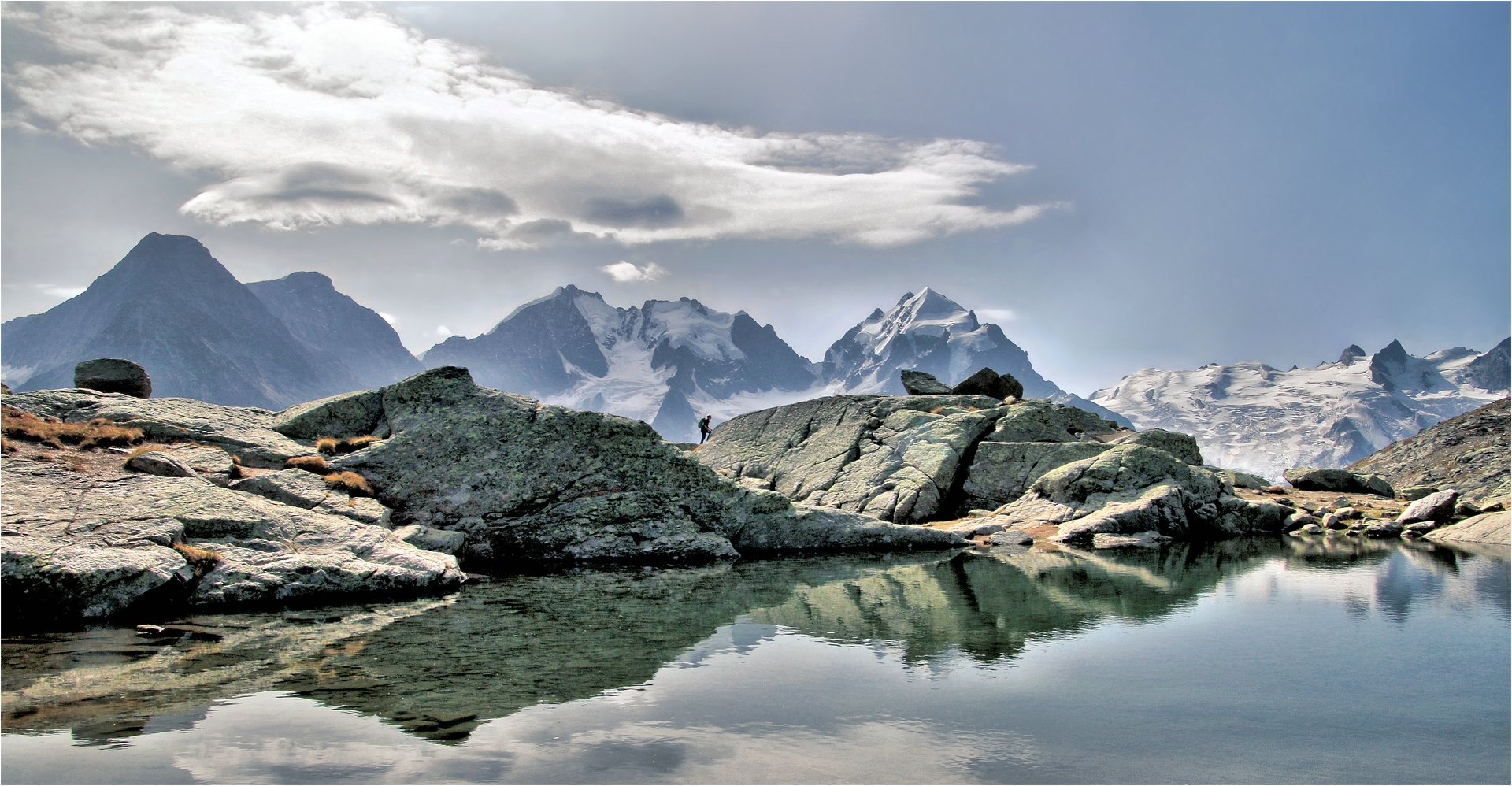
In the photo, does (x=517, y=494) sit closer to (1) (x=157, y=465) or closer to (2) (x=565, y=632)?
(1) (x=157, y=465)

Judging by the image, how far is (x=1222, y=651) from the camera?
1475 cm

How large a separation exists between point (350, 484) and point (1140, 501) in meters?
34.3

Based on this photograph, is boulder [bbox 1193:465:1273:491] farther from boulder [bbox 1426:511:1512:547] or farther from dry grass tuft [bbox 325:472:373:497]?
dry grass tuft [bbox 325:472:373:497]

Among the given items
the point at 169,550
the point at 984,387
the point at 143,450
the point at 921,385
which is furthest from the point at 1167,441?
the point at 143,450

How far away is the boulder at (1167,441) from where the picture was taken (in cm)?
4725

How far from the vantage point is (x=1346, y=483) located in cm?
6031

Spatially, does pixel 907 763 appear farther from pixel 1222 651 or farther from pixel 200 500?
pixel 200 500

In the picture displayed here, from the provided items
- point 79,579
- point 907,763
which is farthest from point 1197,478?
point 79,579

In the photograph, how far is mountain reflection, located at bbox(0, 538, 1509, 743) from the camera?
36.8 ft

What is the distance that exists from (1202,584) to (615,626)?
1752cm

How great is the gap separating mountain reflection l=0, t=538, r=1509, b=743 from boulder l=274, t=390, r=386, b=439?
13.7 meters

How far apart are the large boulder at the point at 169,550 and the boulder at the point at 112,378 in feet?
50.4

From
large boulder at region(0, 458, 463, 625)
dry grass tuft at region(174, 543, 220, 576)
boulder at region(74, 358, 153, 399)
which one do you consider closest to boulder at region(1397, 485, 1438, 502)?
large boulder at region(0, 458, 463, 625)

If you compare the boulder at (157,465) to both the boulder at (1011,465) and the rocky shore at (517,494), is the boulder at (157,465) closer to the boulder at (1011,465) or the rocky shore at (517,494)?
the rocky shore at (517,494)
